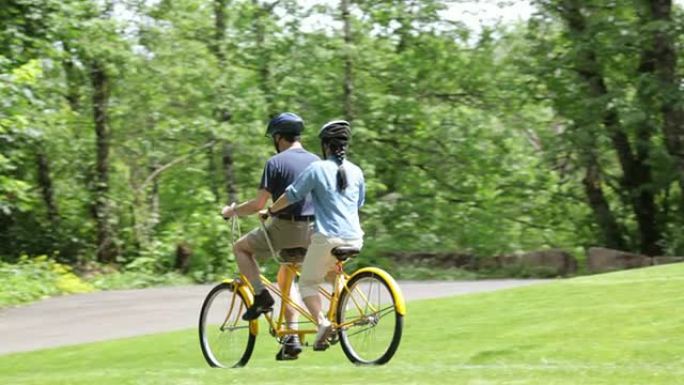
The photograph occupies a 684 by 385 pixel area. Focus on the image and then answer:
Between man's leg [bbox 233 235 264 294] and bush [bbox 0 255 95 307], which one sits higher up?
man's leg [bbox 233 235 264 294]

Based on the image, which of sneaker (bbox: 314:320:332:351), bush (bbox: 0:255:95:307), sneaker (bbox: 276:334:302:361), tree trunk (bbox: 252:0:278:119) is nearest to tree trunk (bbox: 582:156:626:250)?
tree trunk (bbox: 252:0:278:119)

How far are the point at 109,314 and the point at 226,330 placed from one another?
7.45 m

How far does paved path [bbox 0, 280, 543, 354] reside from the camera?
568 inches

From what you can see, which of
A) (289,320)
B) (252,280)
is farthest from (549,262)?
(252,280)

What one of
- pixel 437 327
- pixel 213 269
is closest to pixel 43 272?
pixel 213 269

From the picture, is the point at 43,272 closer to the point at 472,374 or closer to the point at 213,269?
the point at 213,269

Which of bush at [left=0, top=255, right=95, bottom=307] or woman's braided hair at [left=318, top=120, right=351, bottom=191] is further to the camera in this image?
bush at [left=0, top=255, right=95, bottom=307]

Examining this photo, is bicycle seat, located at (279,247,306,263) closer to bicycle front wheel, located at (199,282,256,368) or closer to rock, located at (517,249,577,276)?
bicycle front wheel, located at (199,282,256,368)

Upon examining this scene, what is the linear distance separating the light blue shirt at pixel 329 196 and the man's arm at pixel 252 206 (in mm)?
399

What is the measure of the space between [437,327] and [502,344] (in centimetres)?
167

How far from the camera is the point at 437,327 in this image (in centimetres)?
1216

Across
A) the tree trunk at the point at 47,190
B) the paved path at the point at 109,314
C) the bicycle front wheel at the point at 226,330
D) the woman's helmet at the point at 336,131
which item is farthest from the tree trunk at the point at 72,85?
the woman's helmet at the point at 336,131

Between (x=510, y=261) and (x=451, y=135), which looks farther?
(x=451, y=135)

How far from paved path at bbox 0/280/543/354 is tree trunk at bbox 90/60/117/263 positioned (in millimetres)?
5474
